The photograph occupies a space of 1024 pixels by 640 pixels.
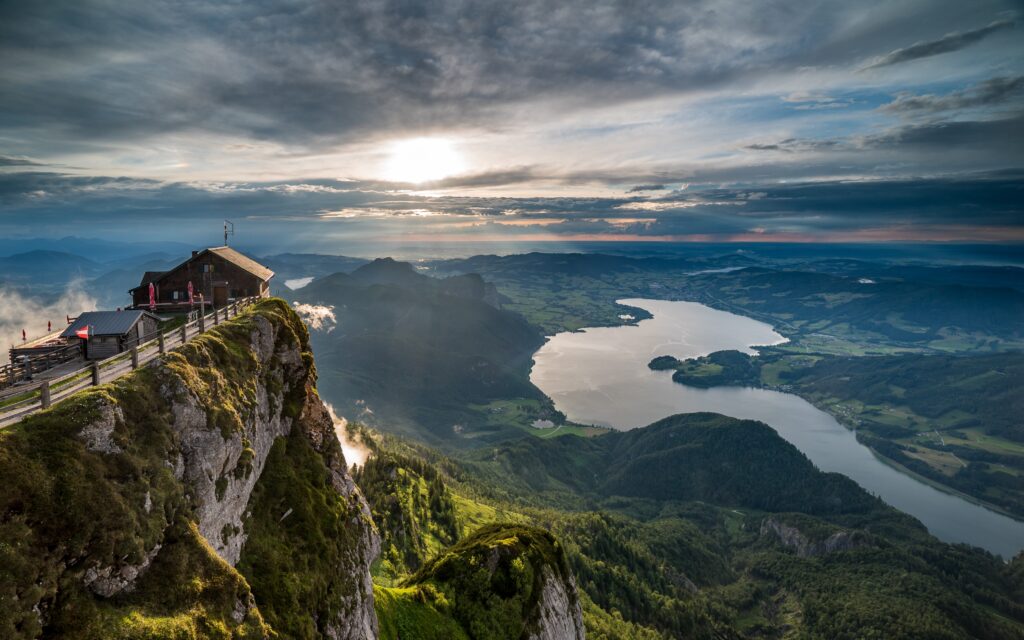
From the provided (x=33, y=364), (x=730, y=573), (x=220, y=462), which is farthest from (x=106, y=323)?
(x=730, y=573)

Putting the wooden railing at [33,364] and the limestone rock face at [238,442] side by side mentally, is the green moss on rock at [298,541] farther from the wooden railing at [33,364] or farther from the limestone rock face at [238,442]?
the wooden railing at [33,364]

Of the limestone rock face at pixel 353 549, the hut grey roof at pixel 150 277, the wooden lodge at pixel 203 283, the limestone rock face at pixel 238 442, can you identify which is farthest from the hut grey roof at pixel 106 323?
the hut grey roof at pixel 150 277

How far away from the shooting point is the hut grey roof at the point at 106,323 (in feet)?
93.8

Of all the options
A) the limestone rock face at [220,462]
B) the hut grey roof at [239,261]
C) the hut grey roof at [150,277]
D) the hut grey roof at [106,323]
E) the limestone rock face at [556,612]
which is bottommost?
the limestone rock face at [556,612]

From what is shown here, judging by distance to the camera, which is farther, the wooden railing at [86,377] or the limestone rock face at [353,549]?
the limestone rock face at [353,549]

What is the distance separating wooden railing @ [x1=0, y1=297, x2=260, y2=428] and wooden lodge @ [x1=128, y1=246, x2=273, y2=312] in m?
14.1

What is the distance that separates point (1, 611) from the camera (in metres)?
12.3

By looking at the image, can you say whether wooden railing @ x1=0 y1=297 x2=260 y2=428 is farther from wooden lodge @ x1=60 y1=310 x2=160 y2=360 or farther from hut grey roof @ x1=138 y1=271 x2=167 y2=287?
hut grey roof @ x1=138 y1=271 x2=167 y2=287

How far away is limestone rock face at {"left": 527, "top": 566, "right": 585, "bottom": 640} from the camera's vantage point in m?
44.6

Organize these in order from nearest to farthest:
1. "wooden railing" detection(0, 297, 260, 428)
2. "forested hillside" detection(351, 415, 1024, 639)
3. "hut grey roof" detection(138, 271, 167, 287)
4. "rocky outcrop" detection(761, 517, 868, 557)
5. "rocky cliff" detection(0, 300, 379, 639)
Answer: "rocky cliff" detection(0, 300, 379, 639), "wooden railing" detection(0, 297, 260, 428), "hut grey roof" detection(138, 271, 167, 287), "forested hillside" detection(351, 415, 1024, 639), "rocky outcrop" detection(761, 517, 868, 557)

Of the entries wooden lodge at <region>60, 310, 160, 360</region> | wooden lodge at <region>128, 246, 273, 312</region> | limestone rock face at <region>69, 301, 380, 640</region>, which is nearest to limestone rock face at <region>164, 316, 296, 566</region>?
limestone rock face at <region>69, 301, 380, 640</region>

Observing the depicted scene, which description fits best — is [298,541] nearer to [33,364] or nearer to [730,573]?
[33,364]

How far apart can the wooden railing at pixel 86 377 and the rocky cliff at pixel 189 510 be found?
1.28m

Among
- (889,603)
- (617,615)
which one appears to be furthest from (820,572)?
(617,615)
